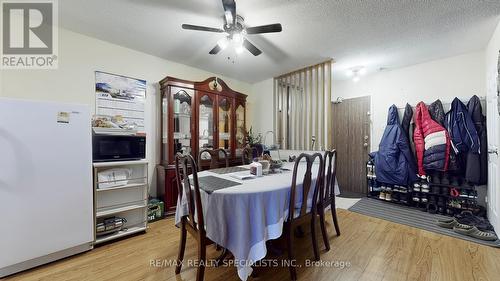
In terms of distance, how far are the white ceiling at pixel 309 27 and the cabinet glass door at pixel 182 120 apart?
616 mm

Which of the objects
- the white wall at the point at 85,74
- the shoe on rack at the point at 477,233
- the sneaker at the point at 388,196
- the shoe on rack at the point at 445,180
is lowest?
the shoe on rack at the point at 477,233

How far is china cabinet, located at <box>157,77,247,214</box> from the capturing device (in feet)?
9.31

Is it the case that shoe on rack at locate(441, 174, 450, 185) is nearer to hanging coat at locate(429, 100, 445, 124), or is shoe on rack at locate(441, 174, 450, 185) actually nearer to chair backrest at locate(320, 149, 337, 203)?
hanging coat at locate(429, 100, 445, 124)

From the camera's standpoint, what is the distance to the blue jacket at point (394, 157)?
120 inches

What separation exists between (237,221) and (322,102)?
8.51 ft

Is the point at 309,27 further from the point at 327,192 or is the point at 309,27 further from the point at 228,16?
the point at 327,192

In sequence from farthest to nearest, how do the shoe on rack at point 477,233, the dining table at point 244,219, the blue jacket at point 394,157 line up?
the blue jacket at point 394,157
the shoe on rack at point 477,233
the dining table at point 244,219

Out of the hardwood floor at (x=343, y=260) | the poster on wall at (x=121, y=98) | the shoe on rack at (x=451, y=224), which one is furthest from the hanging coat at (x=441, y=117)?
the poster on wall at (x=121, y=98)

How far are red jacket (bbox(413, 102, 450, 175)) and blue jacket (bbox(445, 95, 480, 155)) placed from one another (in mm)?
82

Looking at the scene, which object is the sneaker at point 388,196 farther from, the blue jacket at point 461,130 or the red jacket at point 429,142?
the blue jacket at point 461,130

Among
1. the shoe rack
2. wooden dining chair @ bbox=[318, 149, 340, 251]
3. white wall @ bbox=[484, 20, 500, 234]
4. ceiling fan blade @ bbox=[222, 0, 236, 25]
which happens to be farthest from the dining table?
the shoe rack

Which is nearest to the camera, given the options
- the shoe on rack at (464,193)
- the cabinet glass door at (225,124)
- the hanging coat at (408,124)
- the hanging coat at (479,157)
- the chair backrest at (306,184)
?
the chair backrest at (306,184)

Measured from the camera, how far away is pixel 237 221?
1.26 meters

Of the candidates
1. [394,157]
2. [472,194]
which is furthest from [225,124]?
[472,194]
